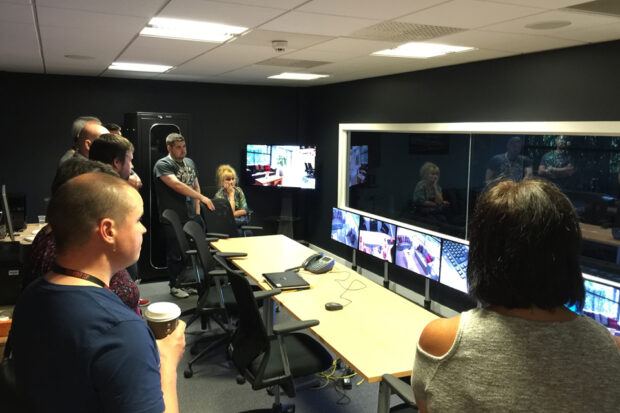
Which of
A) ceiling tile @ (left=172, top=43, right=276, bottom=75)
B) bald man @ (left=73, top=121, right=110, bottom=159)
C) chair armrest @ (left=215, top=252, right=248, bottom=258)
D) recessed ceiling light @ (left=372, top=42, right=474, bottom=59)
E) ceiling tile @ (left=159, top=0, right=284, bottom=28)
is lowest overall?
chair armrest @ (left=215, top=252, right=248, bottom=258)

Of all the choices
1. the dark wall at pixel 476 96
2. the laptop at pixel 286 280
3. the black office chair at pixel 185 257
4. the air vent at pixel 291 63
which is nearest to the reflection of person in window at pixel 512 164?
the dark wall at pixel 476 96

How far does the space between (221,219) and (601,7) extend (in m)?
3.89

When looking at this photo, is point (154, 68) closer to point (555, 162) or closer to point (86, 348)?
point (555, 162)

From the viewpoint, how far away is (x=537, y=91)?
386 centimetres

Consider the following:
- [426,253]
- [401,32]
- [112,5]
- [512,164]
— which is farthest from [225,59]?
[512,164]

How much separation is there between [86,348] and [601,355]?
1.01 metres

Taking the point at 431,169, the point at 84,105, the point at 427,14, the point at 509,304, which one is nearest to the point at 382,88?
the point at 431,169

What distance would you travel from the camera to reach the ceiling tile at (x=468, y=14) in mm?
2424

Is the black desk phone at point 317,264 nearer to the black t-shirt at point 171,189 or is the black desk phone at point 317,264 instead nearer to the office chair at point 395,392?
the office chair at point 395,392

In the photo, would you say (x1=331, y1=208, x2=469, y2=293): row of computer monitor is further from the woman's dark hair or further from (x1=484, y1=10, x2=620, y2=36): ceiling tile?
the woman's dark hair

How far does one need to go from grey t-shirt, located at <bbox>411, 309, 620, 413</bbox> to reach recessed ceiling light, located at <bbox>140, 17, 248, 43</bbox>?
2.55 m

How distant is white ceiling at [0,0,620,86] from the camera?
98.2 inches

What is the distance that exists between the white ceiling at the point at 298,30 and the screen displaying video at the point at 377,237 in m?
1.56

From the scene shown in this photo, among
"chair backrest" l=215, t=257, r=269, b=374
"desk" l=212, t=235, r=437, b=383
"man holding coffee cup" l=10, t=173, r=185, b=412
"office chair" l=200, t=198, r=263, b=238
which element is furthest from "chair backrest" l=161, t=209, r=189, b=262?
"man holding coffee cup" l=10, t=173, r=185, b=412
